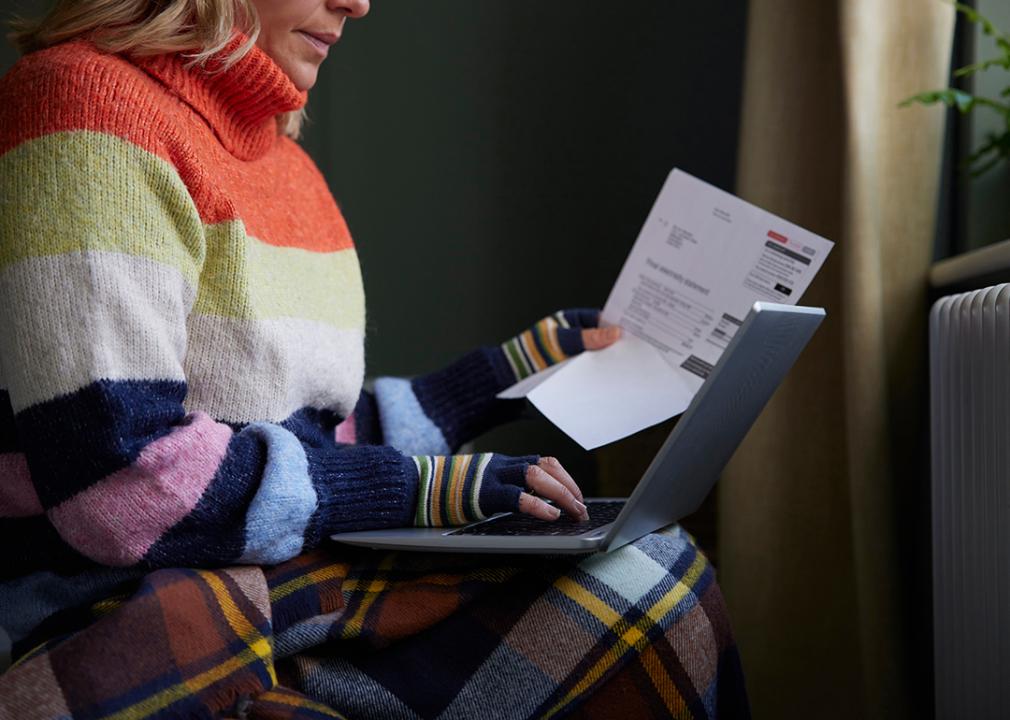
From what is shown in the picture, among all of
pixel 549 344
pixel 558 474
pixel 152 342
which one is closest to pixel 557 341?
pixel 549 344

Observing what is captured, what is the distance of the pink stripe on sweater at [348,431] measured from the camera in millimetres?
1259

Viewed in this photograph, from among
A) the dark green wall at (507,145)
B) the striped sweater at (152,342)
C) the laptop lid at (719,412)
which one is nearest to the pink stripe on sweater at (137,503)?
the striped sweater at (152,342)

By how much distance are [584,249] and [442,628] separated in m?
1.27

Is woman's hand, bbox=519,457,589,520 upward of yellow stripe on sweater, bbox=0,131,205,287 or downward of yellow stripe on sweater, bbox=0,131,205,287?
downward

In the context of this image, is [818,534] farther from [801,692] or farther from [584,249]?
[584,249]

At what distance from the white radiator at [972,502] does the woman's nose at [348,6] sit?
726mm

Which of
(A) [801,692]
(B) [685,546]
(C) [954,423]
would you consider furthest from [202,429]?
(A) [801,692]

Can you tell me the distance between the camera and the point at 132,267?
0.84m

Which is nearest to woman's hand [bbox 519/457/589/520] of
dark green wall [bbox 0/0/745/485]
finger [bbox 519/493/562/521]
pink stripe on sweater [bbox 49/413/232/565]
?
finger [bbox 519/493/562/521]

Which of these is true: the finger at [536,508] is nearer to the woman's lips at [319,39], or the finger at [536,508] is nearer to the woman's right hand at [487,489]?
the woman's right hand at [487,489]

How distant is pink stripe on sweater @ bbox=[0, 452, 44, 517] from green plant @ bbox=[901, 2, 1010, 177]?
1067 mm

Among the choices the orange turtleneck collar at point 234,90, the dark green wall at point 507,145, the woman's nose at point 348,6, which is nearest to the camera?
the orange turtleneck collar at point 234,90

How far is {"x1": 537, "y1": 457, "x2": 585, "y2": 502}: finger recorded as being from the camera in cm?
94

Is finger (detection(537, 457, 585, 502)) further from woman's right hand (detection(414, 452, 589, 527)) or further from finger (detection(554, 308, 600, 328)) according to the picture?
finger (detection(554, 308, 600, 328))
